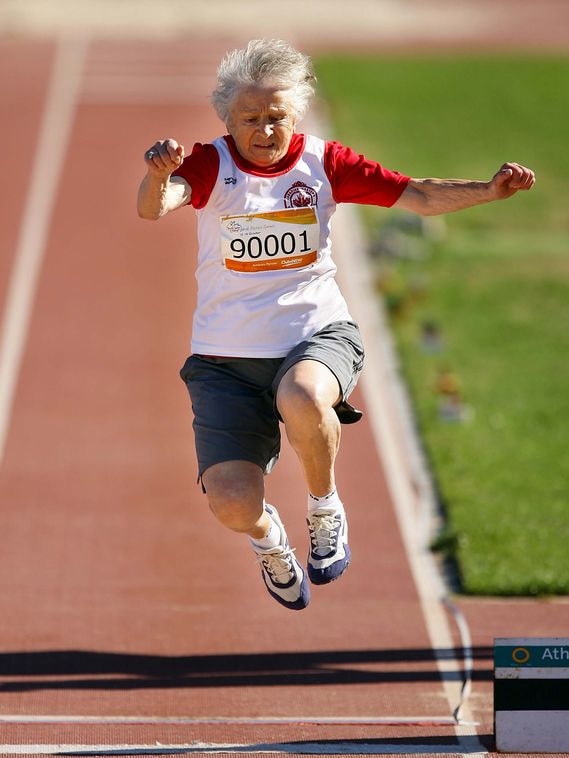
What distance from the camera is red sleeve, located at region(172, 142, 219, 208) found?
584 centimetres

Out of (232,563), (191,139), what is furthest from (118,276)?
Result: (232,563)

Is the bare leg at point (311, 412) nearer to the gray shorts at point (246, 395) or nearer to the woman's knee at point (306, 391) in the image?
the woman's knee at point (306, 391)

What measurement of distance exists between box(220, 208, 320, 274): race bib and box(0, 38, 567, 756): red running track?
6.94ft

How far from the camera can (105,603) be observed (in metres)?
8.60

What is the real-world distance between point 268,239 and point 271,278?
175 mm

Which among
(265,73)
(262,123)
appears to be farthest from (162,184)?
(265,73)

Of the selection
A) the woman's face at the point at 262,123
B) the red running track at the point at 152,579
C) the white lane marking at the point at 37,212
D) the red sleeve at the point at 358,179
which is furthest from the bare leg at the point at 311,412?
the white lane marking at the point at 37,212

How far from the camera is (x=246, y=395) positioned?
6.13 m

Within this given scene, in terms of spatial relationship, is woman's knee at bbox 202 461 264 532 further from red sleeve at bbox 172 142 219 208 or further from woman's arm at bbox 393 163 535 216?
woman's arm at bbox 393 163 535 216

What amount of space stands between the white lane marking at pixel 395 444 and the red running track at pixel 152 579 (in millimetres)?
56

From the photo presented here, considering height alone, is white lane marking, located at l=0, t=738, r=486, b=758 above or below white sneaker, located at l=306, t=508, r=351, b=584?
below

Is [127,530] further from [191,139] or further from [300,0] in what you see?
[300,0]

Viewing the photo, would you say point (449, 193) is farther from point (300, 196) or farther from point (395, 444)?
point (395, 444)

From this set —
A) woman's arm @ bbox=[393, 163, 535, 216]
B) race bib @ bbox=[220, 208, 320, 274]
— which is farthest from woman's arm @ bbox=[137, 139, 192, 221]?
woman's arm @ bbox=[393, 163, 535, 216]
